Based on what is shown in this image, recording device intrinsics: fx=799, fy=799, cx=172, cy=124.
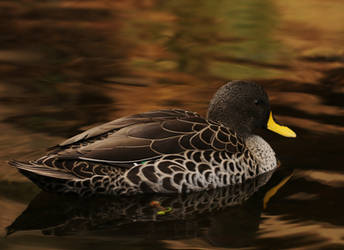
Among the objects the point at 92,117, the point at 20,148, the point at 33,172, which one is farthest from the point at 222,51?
the point at 33,172

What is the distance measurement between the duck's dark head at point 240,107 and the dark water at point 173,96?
1.56ft

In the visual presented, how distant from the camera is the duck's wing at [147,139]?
6.27 meters

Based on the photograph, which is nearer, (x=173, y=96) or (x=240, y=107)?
(x=240, y=107)

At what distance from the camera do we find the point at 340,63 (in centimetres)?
1118

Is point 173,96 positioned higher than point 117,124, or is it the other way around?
point 117,124

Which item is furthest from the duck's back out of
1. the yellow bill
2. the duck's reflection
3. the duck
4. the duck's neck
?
the yellow bill

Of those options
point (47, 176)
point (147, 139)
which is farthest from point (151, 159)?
point (47, 176)

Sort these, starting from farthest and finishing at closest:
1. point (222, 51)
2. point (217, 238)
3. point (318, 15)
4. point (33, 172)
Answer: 1. point (318, 15)
2. point (222, 51)
3. point (33, 172)
4. point (217, 238)

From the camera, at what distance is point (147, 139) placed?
21.1ft

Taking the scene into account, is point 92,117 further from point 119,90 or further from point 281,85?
point 281,85

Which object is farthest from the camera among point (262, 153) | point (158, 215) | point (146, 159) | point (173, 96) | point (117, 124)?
point (173, 96)

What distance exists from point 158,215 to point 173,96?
3.45 meters

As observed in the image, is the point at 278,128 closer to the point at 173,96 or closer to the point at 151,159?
the point at 151,159

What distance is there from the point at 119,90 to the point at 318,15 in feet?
18.9
